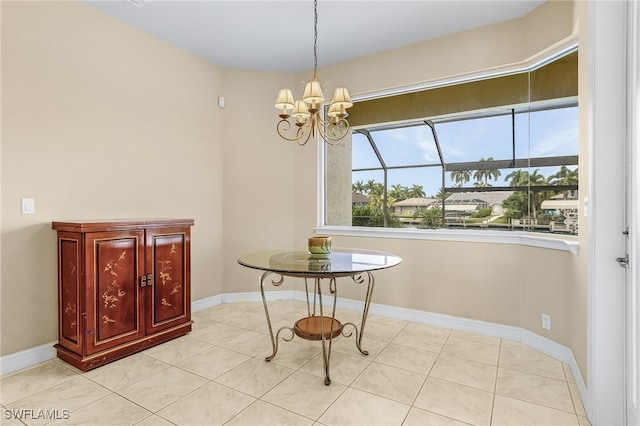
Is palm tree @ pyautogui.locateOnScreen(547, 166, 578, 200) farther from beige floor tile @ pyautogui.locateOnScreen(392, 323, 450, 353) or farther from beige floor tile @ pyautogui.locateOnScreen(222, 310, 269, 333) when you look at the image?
beige floor tile @ pyautogui.locateOnScreen(222, 310, 269, 333)

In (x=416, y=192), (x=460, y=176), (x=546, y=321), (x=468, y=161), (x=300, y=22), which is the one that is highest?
(x=300, y=22)

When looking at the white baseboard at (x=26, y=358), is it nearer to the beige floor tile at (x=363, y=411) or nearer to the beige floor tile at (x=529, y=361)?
the beige floor tile at (x=363, y=411)

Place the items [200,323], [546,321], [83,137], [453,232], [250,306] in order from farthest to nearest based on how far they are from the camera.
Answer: [250,306], [200,323], [453,232], [83,137], [546,321]

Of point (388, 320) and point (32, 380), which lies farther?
point (388, 320)

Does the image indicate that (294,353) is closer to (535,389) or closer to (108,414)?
(108,414)

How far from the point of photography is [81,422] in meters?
1.79

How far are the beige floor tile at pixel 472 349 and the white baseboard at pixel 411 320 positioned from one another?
6.2 inches

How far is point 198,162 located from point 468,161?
2899 mm

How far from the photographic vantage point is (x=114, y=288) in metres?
2.51

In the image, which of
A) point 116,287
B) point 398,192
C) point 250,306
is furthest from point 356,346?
point 116,287

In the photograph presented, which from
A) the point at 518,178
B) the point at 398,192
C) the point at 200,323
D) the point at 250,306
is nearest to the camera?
the point at 518,178

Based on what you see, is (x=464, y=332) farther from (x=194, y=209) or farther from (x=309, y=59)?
(x=309, y=59)

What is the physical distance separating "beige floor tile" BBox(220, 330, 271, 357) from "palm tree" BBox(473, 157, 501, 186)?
2.49 meters

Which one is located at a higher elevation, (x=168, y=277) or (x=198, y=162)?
(x=198, y=162)
